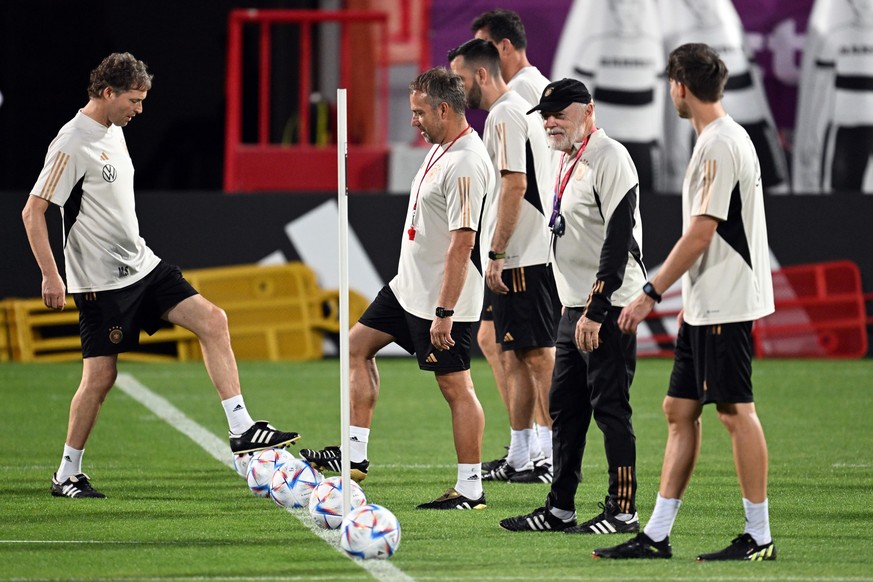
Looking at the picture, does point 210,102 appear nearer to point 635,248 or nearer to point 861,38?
point 861,38

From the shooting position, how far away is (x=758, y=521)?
6.17 m

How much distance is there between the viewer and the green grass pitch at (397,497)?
6.09 meters

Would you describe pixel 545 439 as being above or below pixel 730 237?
below

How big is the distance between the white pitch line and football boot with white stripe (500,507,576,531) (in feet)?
2.61

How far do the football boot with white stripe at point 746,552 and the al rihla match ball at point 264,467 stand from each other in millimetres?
2235

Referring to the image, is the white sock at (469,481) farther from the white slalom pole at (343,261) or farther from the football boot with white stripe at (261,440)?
the white slalom pole at (343,261)

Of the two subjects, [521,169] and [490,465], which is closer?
[521,169]

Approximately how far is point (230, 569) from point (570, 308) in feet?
6.58

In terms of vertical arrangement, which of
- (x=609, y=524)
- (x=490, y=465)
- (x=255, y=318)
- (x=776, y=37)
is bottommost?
(x=255, y=318)

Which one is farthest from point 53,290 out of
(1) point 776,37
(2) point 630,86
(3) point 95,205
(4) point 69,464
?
(1) point 776,37

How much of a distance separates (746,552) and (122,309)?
136 inches

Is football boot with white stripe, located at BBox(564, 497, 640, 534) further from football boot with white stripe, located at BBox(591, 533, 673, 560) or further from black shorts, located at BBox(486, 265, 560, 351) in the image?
black shorts, located at BBox(486, 265, 560, 351)

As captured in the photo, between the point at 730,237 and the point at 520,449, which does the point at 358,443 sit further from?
the point at 730,237

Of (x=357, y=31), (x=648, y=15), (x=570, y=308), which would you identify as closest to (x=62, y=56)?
(x=357, y=31)
